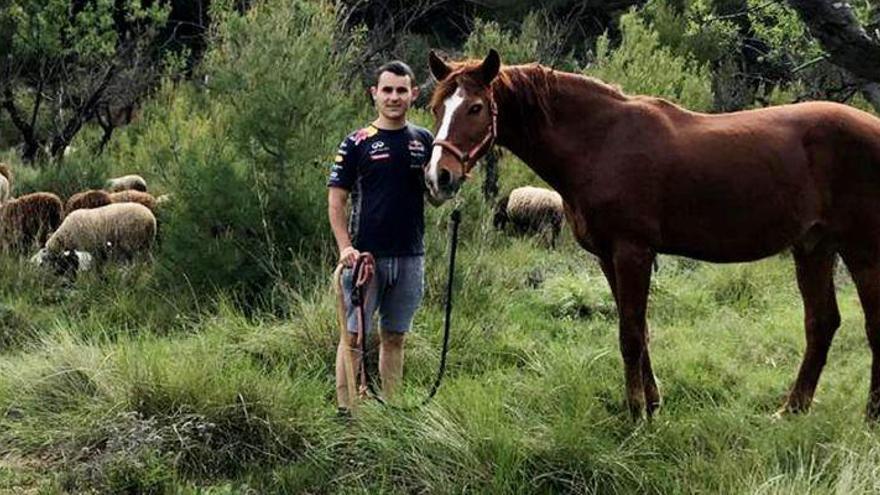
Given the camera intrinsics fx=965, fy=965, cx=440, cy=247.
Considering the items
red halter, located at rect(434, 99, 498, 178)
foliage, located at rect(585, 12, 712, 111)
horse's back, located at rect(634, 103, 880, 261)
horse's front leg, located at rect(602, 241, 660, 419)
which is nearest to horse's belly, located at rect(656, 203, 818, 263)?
horse's back, located at rect(634, 103, 880, 261)

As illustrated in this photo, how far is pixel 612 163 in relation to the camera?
4.77 m

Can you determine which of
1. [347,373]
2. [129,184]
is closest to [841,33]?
[347,373]

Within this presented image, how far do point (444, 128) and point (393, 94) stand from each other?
52cm

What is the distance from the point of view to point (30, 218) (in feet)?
36.2

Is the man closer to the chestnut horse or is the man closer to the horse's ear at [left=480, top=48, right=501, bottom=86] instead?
the chestnut horse

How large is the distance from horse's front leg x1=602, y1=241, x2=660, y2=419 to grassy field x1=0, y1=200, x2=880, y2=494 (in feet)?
0.54

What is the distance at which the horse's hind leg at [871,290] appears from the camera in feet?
17.1

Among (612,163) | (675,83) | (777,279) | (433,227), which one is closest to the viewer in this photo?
(612,163)

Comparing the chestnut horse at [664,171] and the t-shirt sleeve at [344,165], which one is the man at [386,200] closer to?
the t-shirt sleeve at [344,165]

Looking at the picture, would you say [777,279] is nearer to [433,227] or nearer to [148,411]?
[433,227]

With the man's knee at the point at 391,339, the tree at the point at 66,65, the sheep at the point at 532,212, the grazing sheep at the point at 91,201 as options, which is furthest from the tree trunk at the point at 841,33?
the tree at the point at 66,65

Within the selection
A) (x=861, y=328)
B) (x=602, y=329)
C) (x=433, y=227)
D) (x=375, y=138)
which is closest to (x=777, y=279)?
(x=861, y=328)

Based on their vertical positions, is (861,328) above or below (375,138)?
below

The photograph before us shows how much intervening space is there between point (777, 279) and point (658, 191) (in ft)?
16.0
